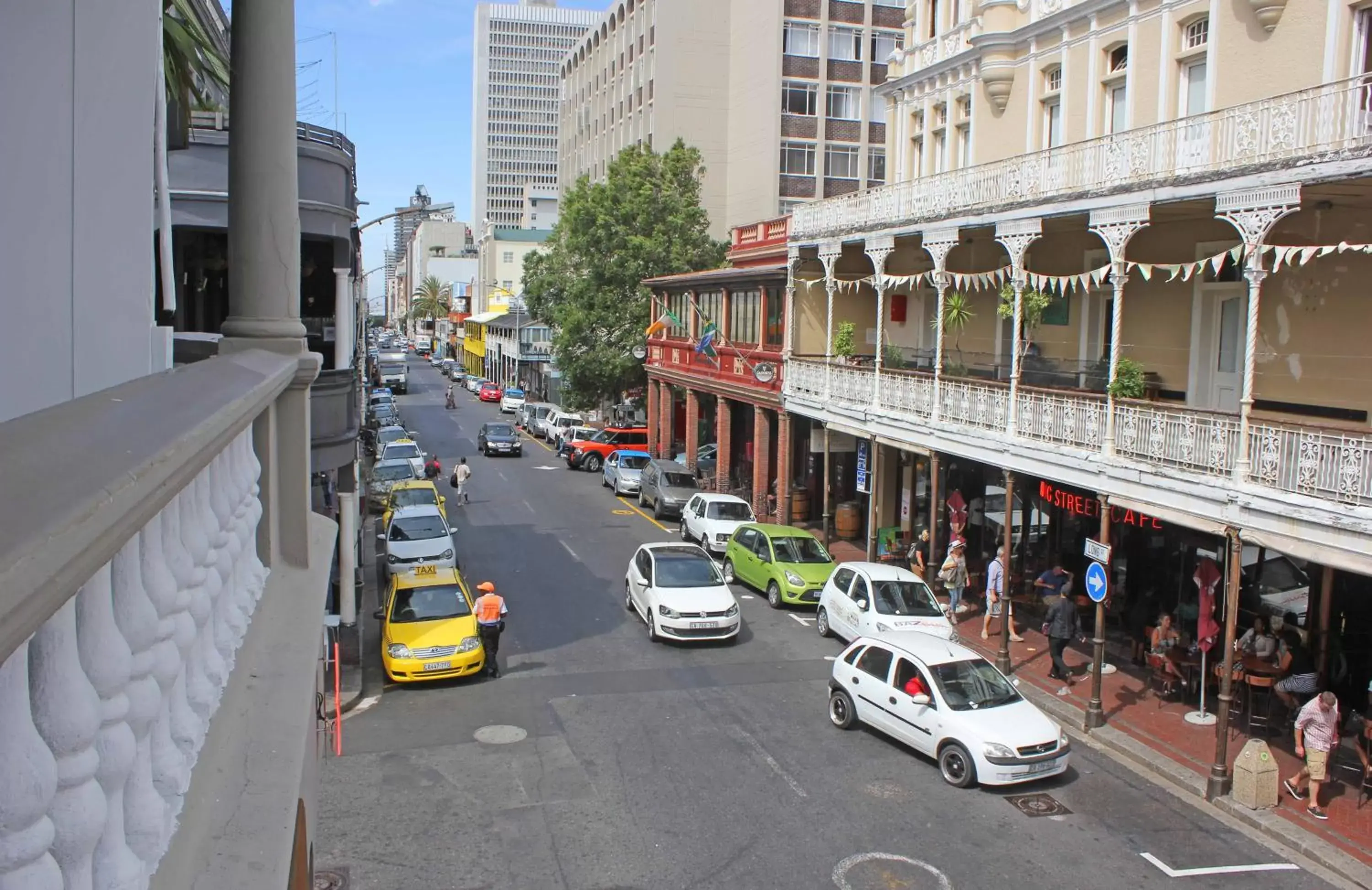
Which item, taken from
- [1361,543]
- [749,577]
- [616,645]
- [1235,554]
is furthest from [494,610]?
[1361,543]

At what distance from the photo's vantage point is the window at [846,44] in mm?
56062

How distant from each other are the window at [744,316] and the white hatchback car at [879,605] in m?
15.1

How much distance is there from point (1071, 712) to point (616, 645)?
7886 millimetres

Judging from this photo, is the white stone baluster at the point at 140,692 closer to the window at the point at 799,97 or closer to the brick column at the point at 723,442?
the brick column at the point at 723,442

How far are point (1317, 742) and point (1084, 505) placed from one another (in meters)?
6.37

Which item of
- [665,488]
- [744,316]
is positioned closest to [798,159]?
[744,316]

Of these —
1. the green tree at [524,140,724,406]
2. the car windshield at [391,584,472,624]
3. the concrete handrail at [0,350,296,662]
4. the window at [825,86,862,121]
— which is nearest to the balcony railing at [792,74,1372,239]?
the car windshield at [391,584,472,624]

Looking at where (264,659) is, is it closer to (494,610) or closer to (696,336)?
(494,610)

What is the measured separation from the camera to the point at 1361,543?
1311 centimetres

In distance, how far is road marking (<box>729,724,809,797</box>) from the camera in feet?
46.2

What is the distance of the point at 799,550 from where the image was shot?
81.2 feet

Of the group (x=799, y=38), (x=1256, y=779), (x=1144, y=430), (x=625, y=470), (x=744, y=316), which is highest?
(x=799, y=38)

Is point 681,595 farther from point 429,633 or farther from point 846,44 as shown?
point 846,44

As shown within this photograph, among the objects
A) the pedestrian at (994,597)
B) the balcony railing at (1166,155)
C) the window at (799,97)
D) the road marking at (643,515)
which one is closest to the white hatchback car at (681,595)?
the pedestrian at (994,597)
